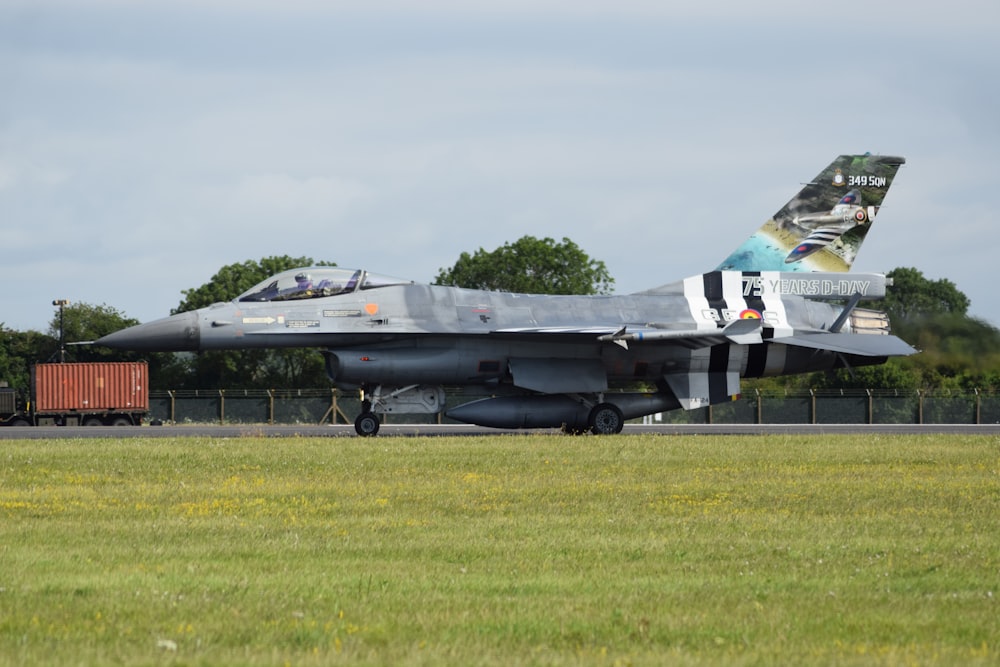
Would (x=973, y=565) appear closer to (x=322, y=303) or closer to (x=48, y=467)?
(x=48, y=467)

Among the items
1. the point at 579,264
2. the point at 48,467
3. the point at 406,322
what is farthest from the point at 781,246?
the point at 579,264

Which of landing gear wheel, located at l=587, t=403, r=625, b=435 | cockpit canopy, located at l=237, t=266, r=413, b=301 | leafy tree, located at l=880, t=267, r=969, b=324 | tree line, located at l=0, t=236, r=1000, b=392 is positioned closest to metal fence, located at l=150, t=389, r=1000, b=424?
tree line, located at l=0, t=236, r=1000, b=392

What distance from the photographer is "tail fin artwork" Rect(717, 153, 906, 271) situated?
31.2 meters

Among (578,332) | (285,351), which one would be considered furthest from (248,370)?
(578,332)

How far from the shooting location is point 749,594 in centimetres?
870

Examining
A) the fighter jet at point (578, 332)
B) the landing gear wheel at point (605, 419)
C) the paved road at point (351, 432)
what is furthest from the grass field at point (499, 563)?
the paved road at point (351, 432)

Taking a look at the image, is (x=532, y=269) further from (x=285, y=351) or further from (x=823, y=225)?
(x=823, y=225)

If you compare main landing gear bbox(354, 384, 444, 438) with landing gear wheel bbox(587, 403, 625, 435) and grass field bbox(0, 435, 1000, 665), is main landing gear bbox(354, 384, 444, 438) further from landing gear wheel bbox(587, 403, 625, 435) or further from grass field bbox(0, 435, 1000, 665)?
grass field bbox(0, 435, 1000, 665)

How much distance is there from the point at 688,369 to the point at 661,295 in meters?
2.03

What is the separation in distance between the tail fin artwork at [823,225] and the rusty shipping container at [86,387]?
76.7 ft

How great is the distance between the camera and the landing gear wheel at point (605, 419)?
29.4 meters

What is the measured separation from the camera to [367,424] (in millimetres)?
28531

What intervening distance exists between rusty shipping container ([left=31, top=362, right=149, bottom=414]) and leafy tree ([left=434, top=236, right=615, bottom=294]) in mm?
30084

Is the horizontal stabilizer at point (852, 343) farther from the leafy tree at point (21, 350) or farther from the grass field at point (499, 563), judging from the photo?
the leafy tree at point (21, 350)
